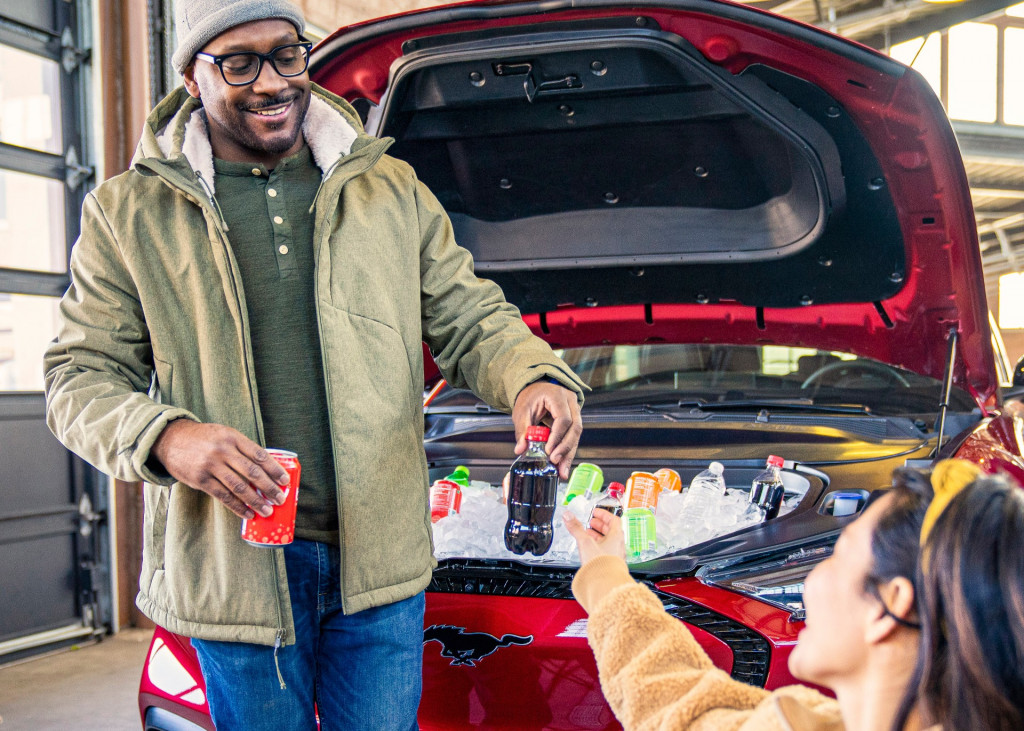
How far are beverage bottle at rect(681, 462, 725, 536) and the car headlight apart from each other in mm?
344

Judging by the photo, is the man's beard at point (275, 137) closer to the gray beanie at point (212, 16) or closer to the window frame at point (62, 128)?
the gray beanie at point (212, 16)

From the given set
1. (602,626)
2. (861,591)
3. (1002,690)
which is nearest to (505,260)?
(602,626)

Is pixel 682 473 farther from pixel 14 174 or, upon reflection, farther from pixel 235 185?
pixel 14 174

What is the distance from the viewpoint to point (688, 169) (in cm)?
217

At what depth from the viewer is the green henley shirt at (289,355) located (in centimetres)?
142

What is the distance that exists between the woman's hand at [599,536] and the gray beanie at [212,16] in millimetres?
942

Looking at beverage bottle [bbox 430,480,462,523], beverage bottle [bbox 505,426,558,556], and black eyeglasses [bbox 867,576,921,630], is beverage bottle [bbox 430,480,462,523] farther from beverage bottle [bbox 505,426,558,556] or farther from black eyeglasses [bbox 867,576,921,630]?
black eyeglasses [bbox 867,576,921,630]

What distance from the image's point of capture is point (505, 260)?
241cm

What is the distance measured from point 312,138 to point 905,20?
9.76m

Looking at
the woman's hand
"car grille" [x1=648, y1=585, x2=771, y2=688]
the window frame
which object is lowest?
"car grille" [x1=648, y1=585, x2=771, y2=688]

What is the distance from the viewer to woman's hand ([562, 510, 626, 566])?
137cm

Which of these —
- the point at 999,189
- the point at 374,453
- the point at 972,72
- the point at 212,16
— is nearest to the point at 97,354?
the point at 374,453

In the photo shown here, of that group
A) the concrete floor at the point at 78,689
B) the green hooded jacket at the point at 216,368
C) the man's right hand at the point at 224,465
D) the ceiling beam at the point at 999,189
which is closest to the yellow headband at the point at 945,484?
the green hooded jacket at the point at 216,368

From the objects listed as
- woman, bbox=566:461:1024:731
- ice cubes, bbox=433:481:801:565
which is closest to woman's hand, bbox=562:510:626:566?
woman, bbox=566:461:1024:731
